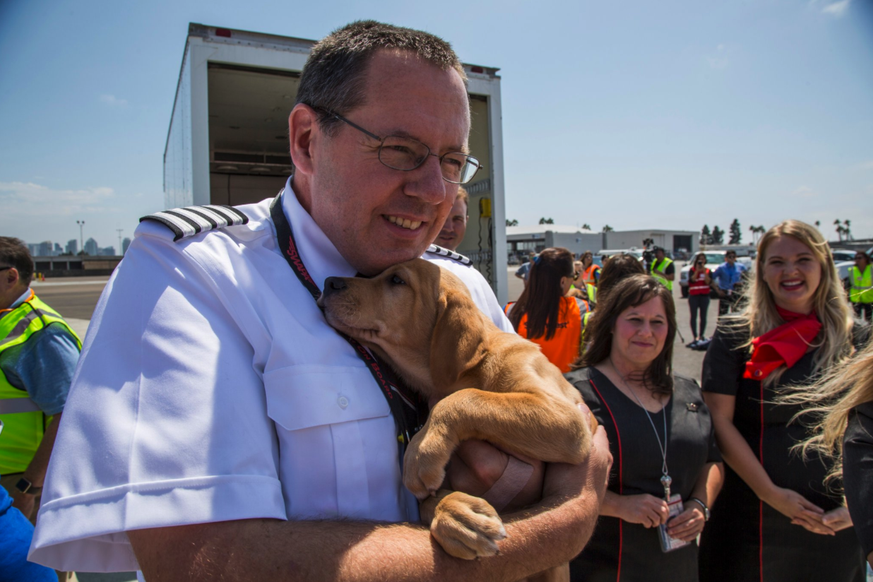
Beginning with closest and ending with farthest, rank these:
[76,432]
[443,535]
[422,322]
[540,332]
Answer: [76,432], [443,535], [422,322], [540,332]

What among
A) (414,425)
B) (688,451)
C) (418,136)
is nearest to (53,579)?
(414,425)

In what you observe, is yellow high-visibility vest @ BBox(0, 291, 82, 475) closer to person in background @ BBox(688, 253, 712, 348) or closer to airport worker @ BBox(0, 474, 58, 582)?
airport worker @ BBox(0, 474, 58, 582)

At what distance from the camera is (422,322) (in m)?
2.05

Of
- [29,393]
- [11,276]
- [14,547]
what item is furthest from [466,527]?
[11,276]

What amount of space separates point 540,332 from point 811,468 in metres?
2.31

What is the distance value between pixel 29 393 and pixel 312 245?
9.88 feet

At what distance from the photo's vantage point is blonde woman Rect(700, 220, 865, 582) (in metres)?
2.98

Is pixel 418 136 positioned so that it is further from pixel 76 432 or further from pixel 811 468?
pixel 811 468

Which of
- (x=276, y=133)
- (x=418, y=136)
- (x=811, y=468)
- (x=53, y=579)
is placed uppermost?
(x=276, y=133)

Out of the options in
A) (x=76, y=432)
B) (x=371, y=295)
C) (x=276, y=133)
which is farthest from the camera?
(x=276, y=133)

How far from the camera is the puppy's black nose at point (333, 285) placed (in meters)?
1.63

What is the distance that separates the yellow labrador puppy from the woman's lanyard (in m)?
0.05

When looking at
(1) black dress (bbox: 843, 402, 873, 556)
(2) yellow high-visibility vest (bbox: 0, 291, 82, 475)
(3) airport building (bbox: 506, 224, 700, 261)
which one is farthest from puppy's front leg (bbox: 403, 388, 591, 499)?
(3) airport building (bbox: 506, 224, 700, 261)

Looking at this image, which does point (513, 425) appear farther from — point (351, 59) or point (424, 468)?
point (351, 59)
